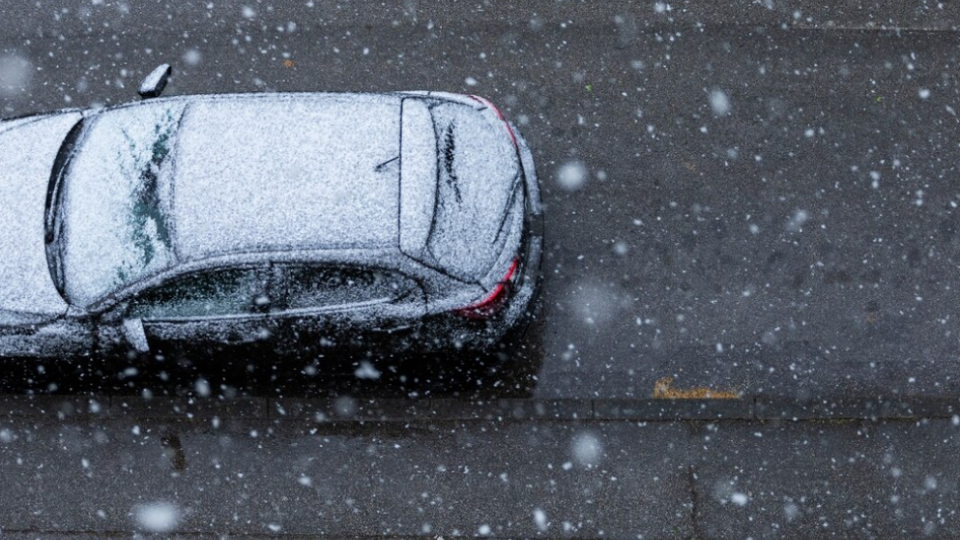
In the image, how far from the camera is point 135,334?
5281 millimetres

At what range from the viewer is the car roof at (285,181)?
16.3ft

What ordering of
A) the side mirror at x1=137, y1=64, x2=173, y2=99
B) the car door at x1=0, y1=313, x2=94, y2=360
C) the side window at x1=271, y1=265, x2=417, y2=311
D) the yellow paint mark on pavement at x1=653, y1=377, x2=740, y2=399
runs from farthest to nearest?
1. the yellow paint mark on pavement at x1=653, y1=377, x2=740, y2=399
2. the side mirror at x1=137, y1=64, x2=173, y2=99
3. the car door at x1=0, y1=313, x2=94, y2=360
4. the side window at x1=271, y1=265, x2=417, y2=311

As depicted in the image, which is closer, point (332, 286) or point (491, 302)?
point (332, 286)

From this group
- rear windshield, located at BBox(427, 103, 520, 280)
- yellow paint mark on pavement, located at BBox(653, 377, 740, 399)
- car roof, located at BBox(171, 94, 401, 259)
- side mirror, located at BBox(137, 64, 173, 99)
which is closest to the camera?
car roof, located at BBox(171, 94, 401, 259)

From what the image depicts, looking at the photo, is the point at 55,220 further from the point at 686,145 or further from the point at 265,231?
the point at 686,145

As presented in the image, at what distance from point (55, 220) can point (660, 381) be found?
156 inches

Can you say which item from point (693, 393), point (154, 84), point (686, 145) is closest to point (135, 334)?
point (154, 84)

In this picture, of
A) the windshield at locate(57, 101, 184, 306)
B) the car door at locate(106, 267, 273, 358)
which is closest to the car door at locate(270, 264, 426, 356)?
the car door at locate(106, 267, 273, 358)

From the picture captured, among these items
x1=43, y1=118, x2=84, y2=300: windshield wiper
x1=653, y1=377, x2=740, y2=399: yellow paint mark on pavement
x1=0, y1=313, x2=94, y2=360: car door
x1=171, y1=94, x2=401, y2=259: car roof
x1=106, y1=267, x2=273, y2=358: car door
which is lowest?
x1=653, y1=377, x2=740, y2=399: yellow paint mark on pavement

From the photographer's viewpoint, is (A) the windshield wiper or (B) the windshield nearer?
(B) the windshield

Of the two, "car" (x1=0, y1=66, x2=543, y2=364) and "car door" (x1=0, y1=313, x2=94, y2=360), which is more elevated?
"car" (x1=0, y1=66, x2=543, y2=364)

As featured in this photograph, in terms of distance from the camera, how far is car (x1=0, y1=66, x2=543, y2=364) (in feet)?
16.4

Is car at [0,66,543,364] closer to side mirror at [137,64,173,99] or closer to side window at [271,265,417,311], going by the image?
side window at [271,265,417,311]

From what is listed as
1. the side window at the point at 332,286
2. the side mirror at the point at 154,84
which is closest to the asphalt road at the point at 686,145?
the side mirror at the point at 154,84
